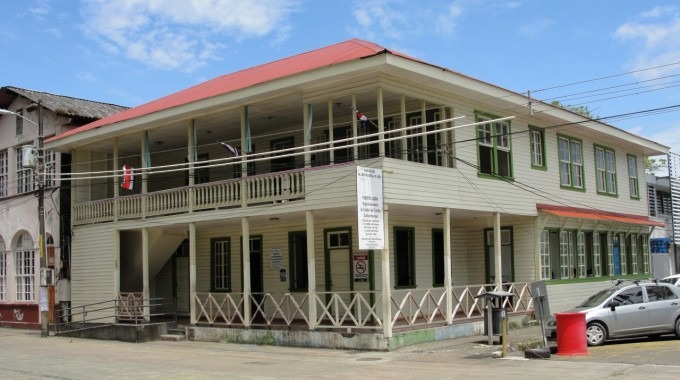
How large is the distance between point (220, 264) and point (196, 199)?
3.92 metres

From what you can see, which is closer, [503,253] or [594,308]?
[594,308]

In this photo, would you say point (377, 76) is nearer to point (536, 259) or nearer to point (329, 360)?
point (329, 360)

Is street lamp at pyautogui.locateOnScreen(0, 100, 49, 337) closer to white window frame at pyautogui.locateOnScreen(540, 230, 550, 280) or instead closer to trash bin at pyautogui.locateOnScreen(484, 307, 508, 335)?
trash bin at pyautogui.locateOnScreen(484, 307, 508, 335)

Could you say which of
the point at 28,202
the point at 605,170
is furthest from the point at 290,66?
the point at 605,170

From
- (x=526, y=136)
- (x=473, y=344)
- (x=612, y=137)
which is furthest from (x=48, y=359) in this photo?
(x=612, y=137)

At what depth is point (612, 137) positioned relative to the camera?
92.5 ft

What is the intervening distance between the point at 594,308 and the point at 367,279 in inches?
243

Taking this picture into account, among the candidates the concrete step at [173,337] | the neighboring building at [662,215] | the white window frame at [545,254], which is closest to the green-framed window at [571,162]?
the white window frame at [545,254]

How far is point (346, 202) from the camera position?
18.0 m

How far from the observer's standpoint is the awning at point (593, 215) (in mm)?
23547

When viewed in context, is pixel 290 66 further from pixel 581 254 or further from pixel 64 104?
pixel 581 254

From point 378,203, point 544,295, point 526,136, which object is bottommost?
point 544,295

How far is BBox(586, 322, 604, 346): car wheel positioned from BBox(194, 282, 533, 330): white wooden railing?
3318 mm

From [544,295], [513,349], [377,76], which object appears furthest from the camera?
[377,76]
